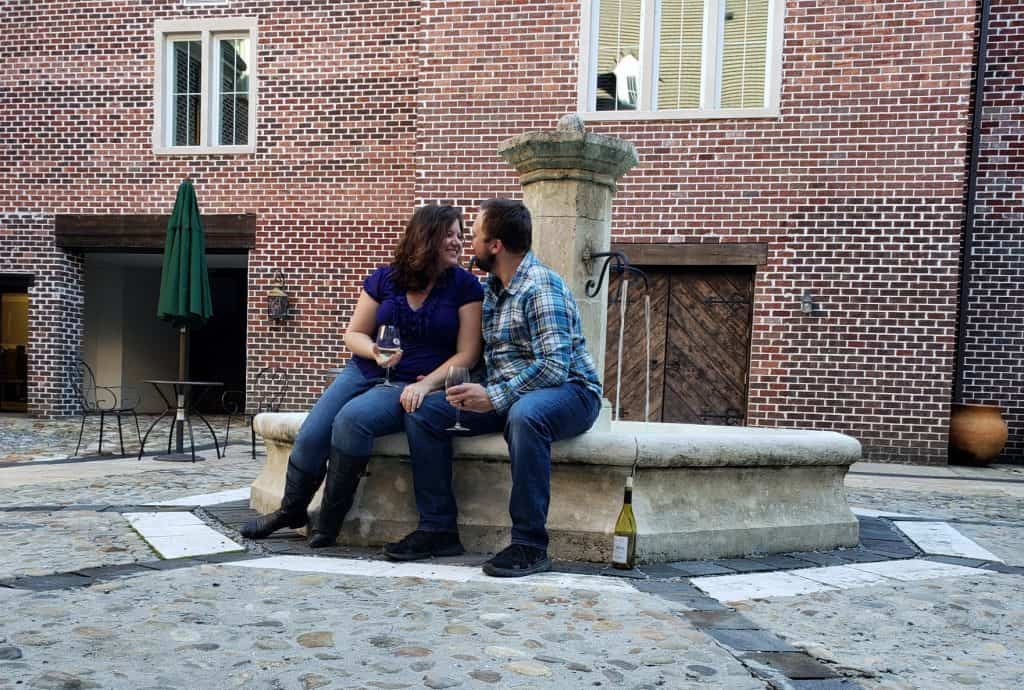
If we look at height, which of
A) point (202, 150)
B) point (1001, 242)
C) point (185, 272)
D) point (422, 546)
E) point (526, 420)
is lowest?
point (422, 546)

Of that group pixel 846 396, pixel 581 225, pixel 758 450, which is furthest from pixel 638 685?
pixel 846 396

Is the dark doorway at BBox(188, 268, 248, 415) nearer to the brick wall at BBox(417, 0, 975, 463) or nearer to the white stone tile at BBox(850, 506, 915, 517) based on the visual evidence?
the brick wall at BBox(417, 0, 975, 463)

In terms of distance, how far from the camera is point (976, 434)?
355 inches

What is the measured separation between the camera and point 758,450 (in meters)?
4.10

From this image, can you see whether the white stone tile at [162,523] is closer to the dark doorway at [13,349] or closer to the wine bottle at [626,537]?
the wine bottle at [626,537]

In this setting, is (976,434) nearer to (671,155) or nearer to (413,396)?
(671,155)

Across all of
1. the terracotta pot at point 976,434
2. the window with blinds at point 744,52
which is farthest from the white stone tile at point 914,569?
the window with blinds at point 744,52

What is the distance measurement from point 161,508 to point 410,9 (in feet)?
25.8

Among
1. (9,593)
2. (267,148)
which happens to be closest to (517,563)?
(9,593)

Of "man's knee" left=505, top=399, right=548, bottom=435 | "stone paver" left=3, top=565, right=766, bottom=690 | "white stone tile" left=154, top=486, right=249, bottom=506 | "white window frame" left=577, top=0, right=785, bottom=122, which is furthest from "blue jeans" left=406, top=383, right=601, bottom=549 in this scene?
"white window frame" left=577, top=0, right=785, bottom=122

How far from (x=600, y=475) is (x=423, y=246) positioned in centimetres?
131

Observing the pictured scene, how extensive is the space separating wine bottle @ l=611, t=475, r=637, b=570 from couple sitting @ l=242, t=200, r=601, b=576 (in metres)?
0.30

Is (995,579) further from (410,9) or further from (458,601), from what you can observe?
(410,9)

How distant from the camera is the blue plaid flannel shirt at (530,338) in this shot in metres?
3.78
